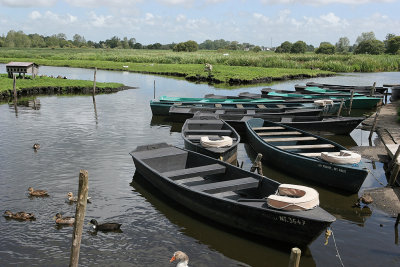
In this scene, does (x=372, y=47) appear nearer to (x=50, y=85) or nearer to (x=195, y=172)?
(x=50, y=85)

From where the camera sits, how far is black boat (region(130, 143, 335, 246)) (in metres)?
10.3

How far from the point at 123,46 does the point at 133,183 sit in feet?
615

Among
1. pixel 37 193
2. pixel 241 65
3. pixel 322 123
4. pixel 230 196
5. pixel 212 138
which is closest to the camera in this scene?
pixel 230 196

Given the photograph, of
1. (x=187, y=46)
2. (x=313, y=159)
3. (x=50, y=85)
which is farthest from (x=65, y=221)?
(x=187, y=46)

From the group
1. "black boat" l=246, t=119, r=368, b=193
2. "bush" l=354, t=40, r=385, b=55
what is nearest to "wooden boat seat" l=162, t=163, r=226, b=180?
"black boat" l=246, t=119, r=368, b=193

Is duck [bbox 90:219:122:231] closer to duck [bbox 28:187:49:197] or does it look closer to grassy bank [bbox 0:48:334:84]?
duck [bbox 28:187:49:197]

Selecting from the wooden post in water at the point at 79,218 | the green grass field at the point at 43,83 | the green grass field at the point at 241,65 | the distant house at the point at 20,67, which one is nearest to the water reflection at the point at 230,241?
the wooden post in water at the point at 79,218

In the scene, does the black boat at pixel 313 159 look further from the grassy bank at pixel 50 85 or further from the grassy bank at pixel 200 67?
the grassy bank at pixel 200 67

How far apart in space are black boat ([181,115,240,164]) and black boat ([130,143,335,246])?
0.86m

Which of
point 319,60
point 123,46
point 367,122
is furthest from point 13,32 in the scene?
point 367,122

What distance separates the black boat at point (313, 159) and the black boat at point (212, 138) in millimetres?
1496

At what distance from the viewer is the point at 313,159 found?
15680mm

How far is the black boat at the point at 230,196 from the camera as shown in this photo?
10336 mm

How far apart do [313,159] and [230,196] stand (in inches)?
175
